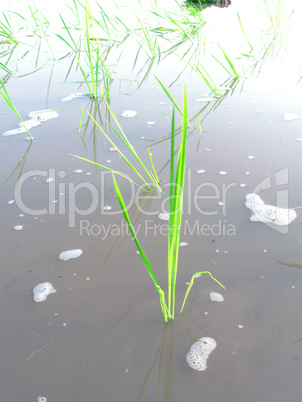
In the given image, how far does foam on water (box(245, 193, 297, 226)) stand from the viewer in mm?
1198

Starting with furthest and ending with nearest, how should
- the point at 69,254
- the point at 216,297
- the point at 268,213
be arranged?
the point at 268,213
the point at 69,254
the point at 216,297

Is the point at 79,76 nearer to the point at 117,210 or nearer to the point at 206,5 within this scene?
the point at 117,210

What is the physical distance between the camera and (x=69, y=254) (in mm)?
1087

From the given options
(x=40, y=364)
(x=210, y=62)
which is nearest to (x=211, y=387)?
(x=40, y=364)

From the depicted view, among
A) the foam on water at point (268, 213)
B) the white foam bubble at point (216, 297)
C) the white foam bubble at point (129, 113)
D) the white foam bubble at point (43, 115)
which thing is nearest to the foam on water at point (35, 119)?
the white foam bubble at point (43, 115)

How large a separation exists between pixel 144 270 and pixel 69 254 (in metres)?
0.25

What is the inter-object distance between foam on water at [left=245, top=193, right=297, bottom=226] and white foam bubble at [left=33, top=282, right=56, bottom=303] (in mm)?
716

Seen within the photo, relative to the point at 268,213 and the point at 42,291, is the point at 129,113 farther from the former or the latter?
the point at 42,291

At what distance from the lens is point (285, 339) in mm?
834

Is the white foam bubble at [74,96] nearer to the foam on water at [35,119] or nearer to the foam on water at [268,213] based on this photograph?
the foam on water at [35,119]

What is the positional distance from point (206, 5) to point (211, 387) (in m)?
5.07

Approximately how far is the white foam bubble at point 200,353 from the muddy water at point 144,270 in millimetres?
15

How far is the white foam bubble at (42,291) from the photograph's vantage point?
37.2 inches

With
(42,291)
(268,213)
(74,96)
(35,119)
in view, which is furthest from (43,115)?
(268,213)
